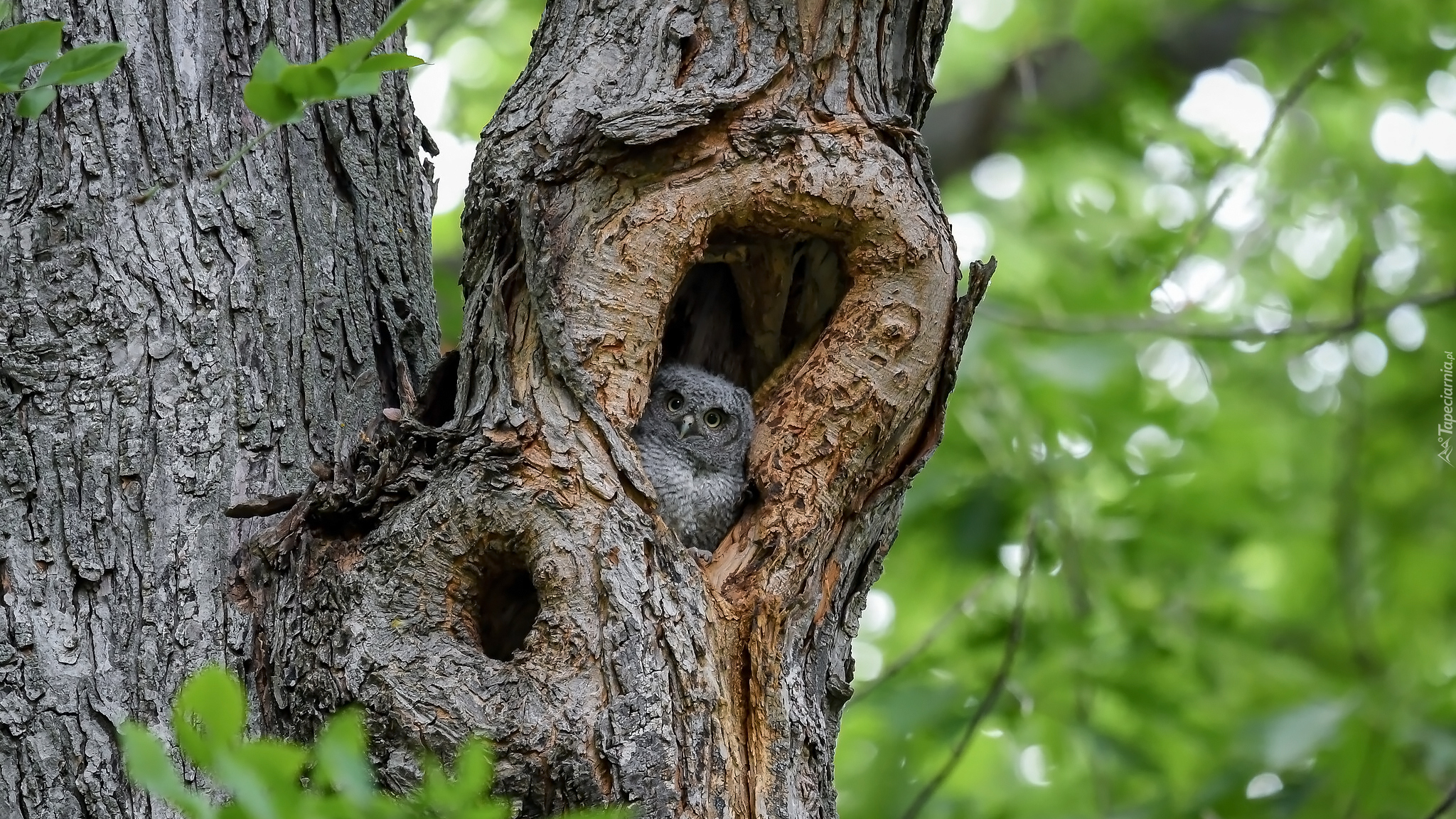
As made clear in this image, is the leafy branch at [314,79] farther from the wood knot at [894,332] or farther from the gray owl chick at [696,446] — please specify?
the gray owl chick at [696,446]

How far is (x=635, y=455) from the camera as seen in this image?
7.45 ft

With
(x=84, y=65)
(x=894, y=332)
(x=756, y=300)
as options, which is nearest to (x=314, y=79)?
(x=84, y=65)

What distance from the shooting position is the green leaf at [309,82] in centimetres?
150

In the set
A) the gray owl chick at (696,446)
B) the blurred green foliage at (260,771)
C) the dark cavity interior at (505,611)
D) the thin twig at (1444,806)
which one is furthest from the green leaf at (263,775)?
the thin twig at (1444,806)

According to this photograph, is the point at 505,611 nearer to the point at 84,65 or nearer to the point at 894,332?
the point at 894,332

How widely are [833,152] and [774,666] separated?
959 mm

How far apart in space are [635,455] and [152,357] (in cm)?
89

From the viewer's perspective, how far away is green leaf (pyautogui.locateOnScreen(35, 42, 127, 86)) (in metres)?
1.58

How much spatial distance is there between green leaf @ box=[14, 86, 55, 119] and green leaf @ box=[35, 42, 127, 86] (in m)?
0.03

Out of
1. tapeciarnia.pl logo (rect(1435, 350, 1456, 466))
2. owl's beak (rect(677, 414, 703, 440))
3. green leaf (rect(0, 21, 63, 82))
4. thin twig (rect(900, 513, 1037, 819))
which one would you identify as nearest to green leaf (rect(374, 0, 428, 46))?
green leaf (rect(0, 21, 63, 82))

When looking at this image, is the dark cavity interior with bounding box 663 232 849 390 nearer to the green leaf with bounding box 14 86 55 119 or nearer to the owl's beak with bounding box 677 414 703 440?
the owl's beak with bounding box 677 414 703 440

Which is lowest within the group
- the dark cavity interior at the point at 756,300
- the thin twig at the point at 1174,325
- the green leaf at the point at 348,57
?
the green leaf at the point at 348,57

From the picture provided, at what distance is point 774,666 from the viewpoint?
2.24 metres

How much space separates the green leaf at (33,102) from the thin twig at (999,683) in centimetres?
279
